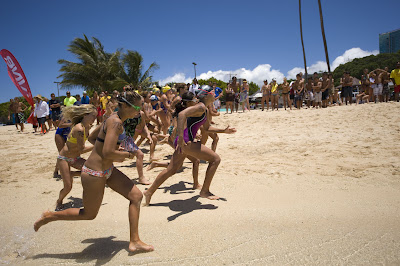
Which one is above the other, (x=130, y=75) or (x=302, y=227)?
(x=130, y=75)

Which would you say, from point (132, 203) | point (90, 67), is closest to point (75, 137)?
point (132, 203)

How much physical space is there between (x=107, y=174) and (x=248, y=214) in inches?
81.8

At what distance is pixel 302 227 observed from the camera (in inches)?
129

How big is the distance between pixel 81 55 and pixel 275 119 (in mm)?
22997

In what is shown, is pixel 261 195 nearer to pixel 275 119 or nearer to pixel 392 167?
pixel 392 167

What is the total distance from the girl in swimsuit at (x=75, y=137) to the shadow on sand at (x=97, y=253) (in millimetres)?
1311

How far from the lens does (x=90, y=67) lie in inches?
1045

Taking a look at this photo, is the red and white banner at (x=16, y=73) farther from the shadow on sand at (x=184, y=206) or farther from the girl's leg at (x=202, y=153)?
the girl's leg at (x=202, y=153)

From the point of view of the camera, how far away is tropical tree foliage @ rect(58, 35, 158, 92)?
87.5 feet

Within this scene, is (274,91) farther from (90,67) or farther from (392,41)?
(392,41)

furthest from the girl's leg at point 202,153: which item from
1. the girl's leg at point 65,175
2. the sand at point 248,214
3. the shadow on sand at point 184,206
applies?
the girl's leg at point 65,175

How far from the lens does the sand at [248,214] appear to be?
2828 millimetres

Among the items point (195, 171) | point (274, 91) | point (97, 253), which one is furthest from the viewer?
point (274, 91)

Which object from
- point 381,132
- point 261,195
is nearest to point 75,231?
point 261,195
